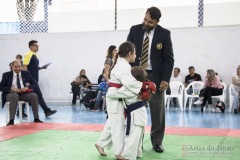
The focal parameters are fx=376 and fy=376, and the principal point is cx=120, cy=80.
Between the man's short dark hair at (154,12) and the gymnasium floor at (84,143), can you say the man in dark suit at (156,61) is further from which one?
the gymnasium floor at (84,143)

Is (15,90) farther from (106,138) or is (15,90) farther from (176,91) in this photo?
(176,91)

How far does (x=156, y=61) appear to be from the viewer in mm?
4512

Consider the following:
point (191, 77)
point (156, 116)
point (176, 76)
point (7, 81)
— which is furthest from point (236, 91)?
point (156, 116)

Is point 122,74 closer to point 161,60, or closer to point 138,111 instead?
point 138,111

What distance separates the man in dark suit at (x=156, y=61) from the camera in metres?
4.51

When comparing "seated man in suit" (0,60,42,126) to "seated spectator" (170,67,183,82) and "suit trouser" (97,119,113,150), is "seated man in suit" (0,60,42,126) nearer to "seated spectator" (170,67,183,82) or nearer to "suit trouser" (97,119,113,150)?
"suit trouser" (97,119,113,150)

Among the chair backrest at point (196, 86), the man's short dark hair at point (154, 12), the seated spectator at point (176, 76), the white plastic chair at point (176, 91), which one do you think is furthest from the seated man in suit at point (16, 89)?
the seated spectator at point (176, 76)

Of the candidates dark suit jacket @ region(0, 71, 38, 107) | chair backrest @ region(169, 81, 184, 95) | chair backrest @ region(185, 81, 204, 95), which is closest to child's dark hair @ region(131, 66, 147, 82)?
dark suit jacket @ region(0, 71, 38, 107)

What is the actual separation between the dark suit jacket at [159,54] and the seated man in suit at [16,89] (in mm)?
3456

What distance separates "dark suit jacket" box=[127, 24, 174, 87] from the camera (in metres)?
4.51

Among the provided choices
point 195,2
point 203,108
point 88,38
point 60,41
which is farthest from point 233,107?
point 60,41

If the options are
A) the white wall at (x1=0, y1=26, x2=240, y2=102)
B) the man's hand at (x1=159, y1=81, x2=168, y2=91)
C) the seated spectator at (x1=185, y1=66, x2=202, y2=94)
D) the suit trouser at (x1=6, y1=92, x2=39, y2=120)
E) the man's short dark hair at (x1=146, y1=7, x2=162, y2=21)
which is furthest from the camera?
the white wall at (x1=0, y1=26, x2=240, y2=102)

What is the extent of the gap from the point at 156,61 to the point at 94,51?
9.01 meters

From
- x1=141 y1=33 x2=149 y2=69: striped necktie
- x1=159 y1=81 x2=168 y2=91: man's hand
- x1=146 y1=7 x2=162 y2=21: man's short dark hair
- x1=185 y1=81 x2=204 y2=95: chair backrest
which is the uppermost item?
x1=146 y1=7 x2=162 y2=21: man's short dark hair
